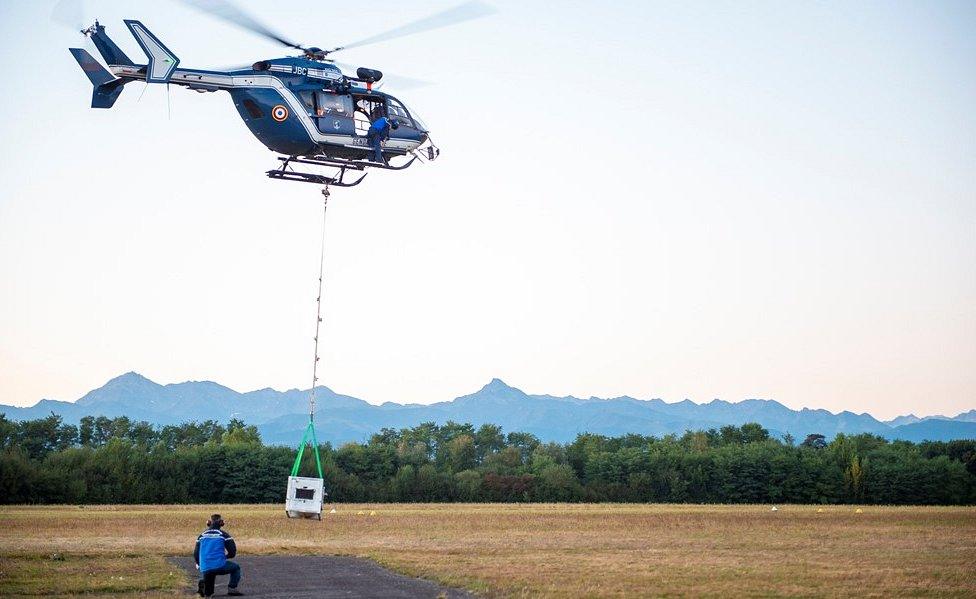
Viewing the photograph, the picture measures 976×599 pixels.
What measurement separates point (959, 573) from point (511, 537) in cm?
1758

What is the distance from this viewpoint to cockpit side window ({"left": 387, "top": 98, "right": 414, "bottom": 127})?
Answer: 37.7m

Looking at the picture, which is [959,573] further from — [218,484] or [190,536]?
[218,484]

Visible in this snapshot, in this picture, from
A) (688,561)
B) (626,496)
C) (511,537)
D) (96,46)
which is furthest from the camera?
(626,496)

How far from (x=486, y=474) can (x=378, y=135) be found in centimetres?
7201

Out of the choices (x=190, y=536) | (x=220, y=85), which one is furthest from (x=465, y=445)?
(x=220, y=85)

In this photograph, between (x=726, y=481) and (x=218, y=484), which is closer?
(x=218, y=484)

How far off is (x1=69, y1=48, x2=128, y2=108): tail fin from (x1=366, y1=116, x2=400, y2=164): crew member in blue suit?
754 cm

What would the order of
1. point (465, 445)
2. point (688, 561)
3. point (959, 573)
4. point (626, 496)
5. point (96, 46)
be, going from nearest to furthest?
point (959, 573)
point (688, 561)
point (96, 46)
point (626, 496)
point (465, 445)

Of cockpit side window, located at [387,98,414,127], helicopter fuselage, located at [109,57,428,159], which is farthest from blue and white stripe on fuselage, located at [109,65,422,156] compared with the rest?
cockpit side window, located at [387,98,414,127]

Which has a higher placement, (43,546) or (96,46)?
(96,46)

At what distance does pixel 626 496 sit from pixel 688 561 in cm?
7479

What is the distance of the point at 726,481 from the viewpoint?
105 meters

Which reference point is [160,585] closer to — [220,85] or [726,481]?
[220,85]

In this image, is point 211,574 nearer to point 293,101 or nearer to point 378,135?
point 293,101
